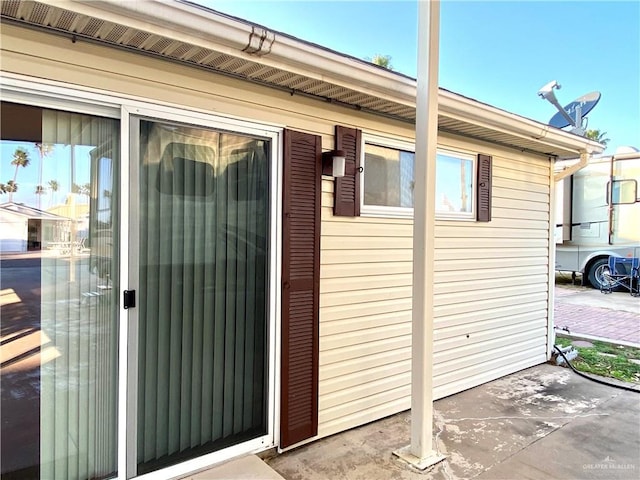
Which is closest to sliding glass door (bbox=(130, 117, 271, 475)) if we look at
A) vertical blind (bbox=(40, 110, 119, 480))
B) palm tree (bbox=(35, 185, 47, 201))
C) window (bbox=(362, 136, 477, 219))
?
vertical blind (bbox=(40, 110, 119, 480))

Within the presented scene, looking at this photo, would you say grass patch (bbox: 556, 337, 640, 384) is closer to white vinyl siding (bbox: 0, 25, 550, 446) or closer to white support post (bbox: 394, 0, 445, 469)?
white vinyl siding (bbox: 0, 25, 550, 446)

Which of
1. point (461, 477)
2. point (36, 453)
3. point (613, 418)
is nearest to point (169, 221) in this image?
point (36, 453)

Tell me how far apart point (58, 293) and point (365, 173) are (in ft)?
6.63

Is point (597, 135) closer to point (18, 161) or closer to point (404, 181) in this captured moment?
point (404, 181)

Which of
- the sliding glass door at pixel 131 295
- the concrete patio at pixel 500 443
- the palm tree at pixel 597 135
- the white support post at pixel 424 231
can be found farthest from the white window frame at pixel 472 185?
the palm tree at pixel 597 135

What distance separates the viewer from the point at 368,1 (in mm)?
4113

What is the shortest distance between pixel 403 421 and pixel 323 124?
2.21 metres

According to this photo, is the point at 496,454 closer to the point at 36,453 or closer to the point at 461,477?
the point at 461,477

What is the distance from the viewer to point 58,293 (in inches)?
74.7

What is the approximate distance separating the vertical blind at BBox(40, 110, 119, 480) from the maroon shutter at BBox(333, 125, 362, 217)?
1.36 metres

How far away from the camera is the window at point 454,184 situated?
11.8 feet

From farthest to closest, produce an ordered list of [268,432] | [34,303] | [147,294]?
1. [268,432]
2. [147,294]
3. [34,303]

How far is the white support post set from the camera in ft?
7.77

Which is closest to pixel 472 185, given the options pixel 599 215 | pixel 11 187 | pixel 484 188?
pixel 484 188
